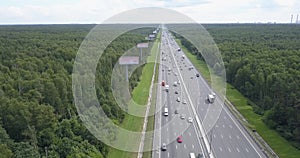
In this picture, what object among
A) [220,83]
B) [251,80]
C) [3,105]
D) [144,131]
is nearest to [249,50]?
[220,83]

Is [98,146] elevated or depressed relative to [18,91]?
depressed

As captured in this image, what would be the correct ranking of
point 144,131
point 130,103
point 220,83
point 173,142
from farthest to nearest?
point 220,83 → point 130,103 → point 144,131 → point 173,142

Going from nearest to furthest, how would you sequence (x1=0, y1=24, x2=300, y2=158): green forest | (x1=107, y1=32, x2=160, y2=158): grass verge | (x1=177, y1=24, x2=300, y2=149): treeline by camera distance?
(x1=0, y1=24, x2=300, y2=158): green forest → (x1=107, y1=32, x2=160, y2=158): grass verge → (x1=177, y1=24, x2=300, y2=149): treeline

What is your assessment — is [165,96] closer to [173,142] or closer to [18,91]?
[173,142]

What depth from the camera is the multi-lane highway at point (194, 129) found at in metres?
27.5

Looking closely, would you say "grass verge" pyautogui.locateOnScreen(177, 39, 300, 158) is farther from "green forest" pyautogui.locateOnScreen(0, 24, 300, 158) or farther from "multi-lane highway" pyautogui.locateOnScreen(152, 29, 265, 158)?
"multi-lane highway" pyautogui.locateOnScreen(152, 29, 265, 158)

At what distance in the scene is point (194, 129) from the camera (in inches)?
1264

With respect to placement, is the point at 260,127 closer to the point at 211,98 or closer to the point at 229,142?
the point at 229,142

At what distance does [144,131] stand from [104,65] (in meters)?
11.5

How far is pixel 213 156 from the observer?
87.2 ft

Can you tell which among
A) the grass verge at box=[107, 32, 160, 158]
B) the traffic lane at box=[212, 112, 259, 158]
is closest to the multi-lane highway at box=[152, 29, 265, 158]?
the traffic lane at box=[212, 112, 259, 158]

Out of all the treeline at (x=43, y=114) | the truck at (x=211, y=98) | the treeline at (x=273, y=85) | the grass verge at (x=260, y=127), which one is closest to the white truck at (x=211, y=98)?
the truck at (x=211, y=98)

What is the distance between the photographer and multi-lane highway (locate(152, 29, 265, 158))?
1084 inches

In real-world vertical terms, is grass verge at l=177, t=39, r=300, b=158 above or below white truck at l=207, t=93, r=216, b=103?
below
